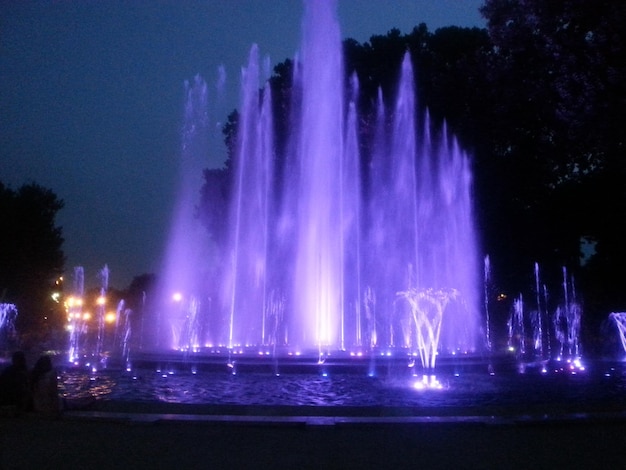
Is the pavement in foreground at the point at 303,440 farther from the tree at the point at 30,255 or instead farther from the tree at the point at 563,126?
the tree at the point at 30,255

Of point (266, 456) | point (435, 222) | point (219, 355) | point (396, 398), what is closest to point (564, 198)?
point (435, 222)

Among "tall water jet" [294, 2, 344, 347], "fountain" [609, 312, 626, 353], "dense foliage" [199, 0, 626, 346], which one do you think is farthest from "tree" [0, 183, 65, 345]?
"fountain" [609, 312, 626, 353]

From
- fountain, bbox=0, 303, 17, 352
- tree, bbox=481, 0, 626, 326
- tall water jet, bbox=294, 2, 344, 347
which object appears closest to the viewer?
tree, bbox=481, 0, 626, 326

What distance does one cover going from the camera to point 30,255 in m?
43.3

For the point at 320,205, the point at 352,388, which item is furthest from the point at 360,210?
the point at 352,388

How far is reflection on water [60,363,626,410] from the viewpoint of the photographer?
12.6 metres

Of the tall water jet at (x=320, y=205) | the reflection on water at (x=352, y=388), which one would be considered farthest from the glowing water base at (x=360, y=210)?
the reflection on water at (x=352, y=388)

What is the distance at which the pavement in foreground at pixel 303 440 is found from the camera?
23.4 feet

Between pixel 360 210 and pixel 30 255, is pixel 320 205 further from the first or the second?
pixel 30 255

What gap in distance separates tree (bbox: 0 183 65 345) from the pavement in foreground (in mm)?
32891

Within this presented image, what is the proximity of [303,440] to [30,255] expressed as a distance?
129 ft

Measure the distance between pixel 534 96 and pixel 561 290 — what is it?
17.8m

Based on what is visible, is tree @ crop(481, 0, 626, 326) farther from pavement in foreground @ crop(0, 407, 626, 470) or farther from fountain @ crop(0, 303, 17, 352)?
fountain @ crop(0, 303, 17, 352)

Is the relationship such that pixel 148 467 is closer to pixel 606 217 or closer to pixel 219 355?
pixel 219 355
